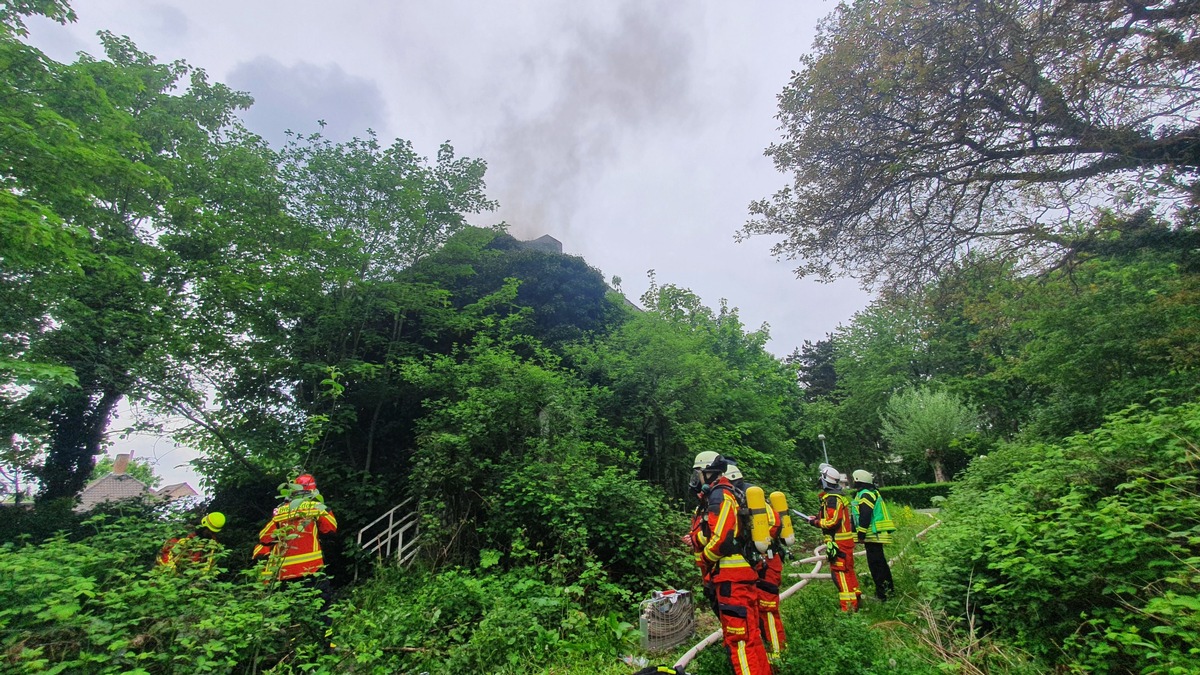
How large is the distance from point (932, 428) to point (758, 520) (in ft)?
80.2

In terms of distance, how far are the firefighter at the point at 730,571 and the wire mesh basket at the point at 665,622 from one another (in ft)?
2.28

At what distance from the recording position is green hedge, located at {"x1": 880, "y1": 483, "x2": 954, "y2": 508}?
18.9 m

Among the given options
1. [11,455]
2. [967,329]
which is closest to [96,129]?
[11,455]

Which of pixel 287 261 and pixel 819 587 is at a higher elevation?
pixel 287 261

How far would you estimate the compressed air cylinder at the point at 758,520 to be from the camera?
13.6 ft

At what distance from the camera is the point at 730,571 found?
399cm

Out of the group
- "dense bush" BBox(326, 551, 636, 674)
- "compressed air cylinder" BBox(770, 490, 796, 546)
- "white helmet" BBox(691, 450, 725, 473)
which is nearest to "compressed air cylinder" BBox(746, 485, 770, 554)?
"white helmet" BBox(691, 450, 725, 473)

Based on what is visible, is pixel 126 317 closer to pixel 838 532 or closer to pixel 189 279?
pixel 189 279

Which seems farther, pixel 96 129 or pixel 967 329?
pixel 967 329

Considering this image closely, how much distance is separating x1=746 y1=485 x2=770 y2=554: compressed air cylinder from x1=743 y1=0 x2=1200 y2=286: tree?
6.92m

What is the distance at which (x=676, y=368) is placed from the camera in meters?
11.4

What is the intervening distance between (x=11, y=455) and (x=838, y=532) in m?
14.4

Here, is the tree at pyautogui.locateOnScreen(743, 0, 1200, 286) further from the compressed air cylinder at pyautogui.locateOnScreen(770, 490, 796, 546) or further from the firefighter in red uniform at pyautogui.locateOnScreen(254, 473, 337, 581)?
the firefighter in red uniform at pyautogui.locateOnScreen(254, 473, 337, 581)

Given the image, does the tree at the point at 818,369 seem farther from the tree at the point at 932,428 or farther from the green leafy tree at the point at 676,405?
the green leafy tree at the point at 676,405
